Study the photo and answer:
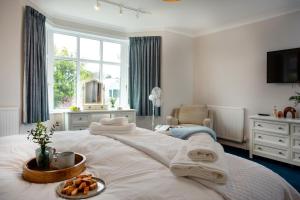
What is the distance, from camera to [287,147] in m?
3.21

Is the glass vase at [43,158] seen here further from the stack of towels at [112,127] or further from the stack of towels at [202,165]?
the stack of towels at [112,127]

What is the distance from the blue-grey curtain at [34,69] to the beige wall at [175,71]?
1968mm

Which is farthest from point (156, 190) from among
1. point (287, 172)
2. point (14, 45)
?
point (14, 45)

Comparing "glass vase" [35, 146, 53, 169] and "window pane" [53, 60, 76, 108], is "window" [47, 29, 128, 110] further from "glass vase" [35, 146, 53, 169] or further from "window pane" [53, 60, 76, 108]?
"glass vase" [35, 146, 53, 169]

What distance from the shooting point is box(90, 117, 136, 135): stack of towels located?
2.19 meters

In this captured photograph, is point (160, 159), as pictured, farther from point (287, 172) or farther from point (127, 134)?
point (287, 172)

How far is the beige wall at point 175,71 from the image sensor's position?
4715 mm

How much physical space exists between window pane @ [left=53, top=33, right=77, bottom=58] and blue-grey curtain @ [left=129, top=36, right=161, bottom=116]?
1.23 m

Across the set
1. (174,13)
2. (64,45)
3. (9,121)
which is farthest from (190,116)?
(9,121)

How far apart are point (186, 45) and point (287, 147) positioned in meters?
3.00

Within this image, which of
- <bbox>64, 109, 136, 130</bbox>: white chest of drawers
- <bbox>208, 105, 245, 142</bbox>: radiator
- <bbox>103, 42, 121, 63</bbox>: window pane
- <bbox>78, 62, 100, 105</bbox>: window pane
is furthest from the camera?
<bbox>103, 42, 121, 63</bbox>: window pane

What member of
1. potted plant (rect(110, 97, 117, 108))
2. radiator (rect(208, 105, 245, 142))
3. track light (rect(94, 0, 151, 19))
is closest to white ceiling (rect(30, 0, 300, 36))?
track light (rect(94, 0, 151, 19))

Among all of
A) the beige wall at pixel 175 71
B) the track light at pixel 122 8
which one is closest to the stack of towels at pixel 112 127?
the track light at pixel 122 8

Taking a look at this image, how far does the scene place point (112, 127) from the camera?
221 centimetres
